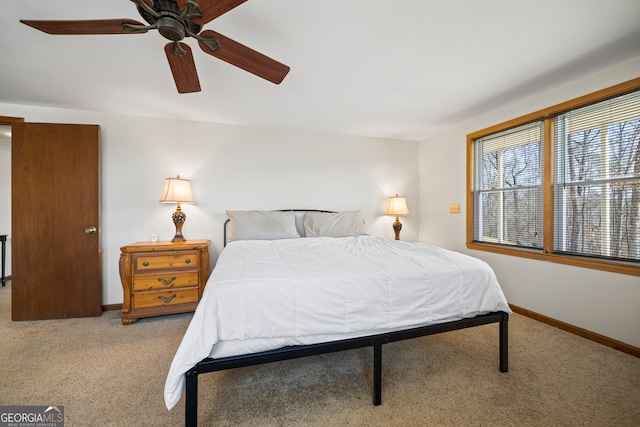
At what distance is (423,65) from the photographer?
2057 millimetres

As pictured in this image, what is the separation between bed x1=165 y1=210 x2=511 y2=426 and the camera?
1.19 metres

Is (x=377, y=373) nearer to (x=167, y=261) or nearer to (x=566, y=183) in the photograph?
(x=167, y=261)

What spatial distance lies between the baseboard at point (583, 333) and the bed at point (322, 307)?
1.14 meters

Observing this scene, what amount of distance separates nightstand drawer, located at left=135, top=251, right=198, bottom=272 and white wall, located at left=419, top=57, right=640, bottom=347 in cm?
Result: 344

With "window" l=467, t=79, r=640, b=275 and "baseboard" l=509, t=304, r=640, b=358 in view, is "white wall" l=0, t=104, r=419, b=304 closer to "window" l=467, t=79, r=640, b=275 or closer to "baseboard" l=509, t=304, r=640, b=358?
"window" l=467, t=79, r=640, b=275

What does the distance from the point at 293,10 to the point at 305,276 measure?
1.58 m

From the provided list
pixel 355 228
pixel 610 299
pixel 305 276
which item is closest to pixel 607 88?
pixel 610 299

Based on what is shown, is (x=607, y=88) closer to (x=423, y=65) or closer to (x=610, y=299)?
(x=423, y=65)

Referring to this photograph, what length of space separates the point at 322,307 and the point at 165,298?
2135 millimetres

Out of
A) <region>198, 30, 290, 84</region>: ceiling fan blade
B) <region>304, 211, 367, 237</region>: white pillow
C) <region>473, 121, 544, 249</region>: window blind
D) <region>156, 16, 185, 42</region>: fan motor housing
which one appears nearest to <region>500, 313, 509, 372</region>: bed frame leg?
<region>473, 121, 544, 249</region>: window blind

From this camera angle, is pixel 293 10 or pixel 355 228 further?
pixel 355 228

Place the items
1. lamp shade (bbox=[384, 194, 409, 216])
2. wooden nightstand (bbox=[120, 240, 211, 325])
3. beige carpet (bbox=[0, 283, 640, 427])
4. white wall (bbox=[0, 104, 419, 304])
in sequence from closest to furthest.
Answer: beige carpet (bbox=[0, 283, 640, 427])
wooden nightstand (bbox=[120, 240, 211, 325])
white wall (bbox=[0, 104, 419, 304])
lamp shade (bbox=[384, 194, 409, 216])

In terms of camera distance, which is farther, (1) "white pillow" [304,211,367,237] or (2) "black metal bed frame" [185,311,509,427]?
(1) "white pillow" [304,211,367,237]

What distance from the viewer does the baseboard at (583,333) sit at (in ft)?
6.39
